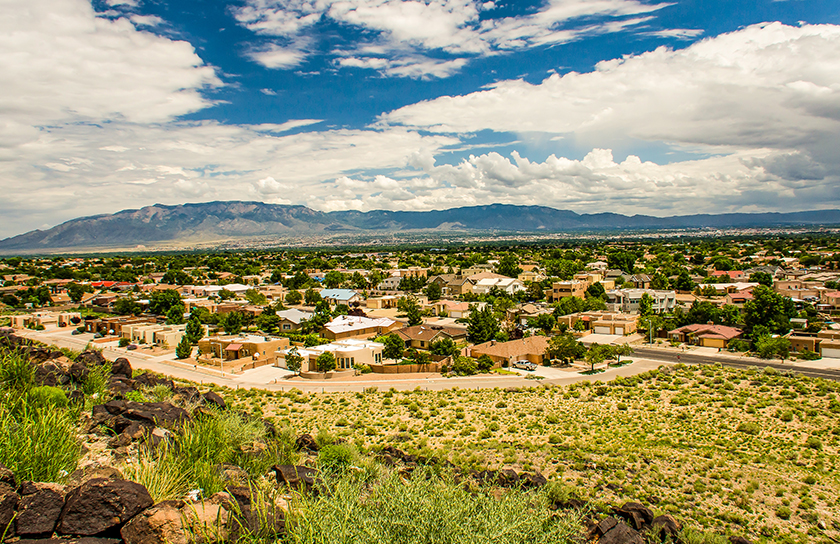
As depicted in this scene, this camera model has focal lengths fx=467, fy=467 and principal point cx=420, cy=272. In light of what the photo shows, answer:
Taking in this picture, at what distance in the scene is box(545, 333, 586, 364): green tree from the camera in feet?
121

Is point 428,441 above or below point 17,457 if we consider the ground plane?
below

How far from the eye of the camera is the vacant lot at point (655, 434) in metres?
14.7

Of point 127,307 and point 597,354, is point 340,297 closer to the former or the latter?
point 127,307

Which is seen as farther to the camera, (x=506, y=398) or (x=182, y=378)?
(x=182, y=378)

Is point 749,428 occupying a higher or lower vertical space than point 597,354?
lower

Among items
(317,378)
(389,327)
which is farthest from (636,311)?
(317,378)

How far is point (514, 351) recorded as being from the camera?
124 feet

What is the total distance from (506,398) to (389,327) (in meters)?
23.4

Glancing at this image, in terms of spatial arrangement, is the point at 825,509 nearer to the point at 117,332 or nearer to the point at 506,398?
the point at 506,398

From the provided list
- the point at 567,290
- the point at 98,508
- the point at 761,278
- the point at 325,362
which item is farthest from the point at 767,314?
the point at 98,508

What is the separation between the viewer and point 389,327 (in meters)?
48.8

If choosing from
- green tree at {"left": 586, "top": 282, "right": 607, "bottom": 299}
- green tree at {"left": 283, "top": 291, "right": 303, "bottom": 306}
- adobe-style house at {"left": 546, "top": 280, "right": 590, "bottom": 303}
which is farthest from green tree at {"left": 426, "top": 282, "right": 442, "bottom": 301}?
green tree at {"left": 586, "top": 282, "right": 607, "bottom": 299}

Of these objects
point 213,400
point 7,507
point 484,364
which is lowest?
point 484,364

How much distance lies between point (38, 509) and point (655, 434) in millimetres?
22090
